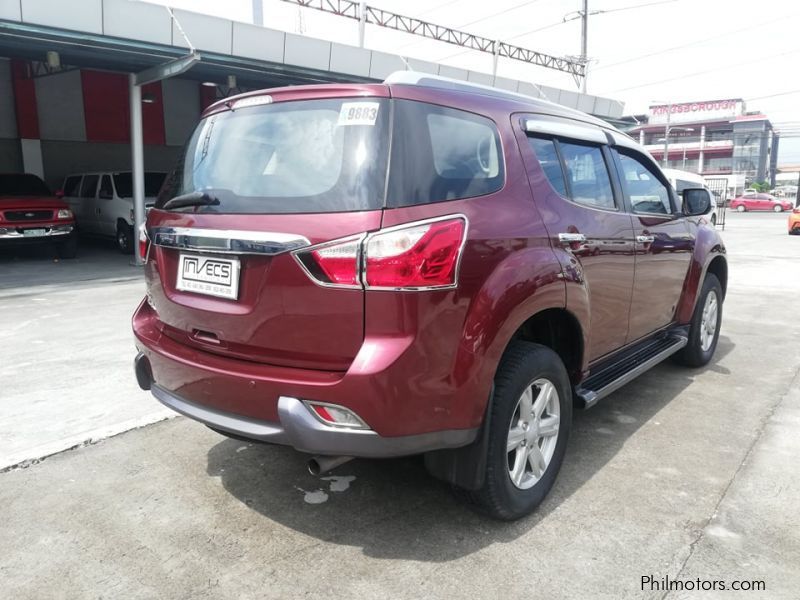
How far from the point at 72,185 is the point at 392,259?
52.8ft

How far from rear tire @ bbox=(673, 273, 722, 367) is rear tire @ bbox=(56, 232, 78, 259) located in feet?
38.9

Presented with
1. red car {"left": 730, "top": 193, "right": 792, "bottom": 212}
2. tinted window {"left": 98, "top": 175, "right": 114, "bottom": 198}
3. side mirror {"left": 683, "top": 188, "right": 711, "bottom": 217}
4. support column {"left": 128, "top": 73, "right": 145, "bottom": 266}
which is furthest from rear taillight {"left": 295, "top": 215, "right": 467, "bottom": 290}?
red car {"left": 730, "top": 193, "right": 792, "bottom": 212}

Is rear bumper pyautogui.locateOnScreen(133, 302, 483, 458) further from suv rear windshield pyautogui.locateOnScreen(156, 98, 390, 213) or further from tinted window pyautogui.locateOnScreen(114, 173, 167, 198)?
tinted window pyautogui.locateOnScreen(114, 173, 167, 198)

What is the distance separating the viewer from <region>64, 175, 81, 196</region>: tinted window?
15.4m

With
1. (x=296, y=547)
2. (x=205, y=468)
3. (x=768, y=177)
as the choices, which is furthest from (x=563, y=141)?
(x=768, y=177)

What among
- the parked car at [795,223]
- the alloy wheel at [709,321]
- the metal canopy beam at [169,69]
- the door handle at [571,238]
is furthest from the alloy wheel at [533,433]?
the parked car at [795,223]

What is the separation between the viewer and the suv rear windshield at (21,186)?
12469 millimetres

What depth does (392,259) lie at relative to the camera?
2154mm

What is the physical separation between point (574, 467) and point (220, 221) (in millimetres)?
2162

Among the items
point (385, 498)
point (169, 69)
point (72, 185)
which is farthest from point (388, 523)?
point (72, 185)

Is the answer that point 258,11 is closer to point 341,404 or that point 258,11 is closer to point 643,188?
point 643,188

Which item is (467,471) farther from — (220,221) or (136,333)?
(136,333)

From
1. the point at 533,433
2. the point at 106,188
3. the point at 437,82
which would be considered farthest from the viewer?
the point at 106,188

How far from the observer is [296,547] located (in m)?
2.53
